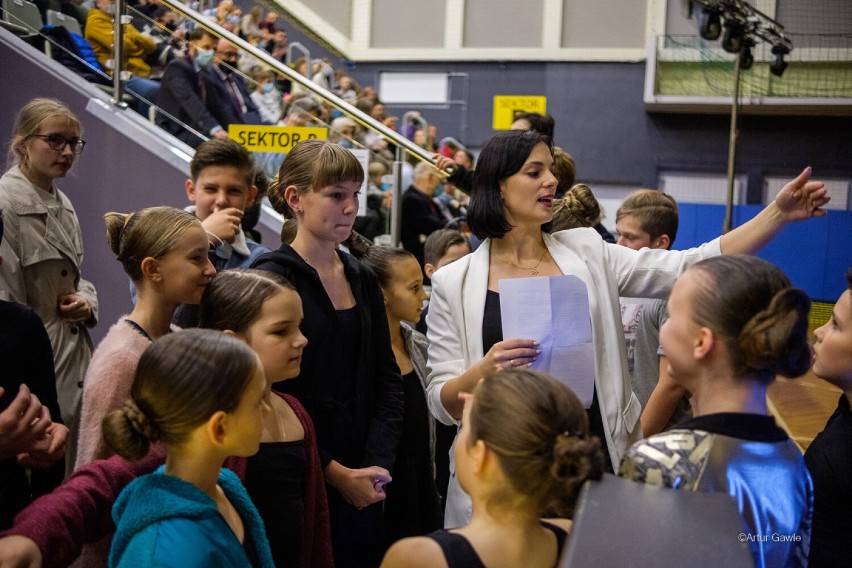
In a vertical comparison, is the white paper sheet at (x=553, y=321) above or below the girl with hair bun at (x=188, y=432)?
above

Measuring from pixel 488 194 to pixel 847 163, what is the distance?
43.6 feet

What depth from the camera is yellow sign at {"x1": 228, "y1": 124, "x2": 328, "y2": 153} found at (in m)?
4.79

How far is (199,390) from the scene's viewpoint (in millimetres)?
1529

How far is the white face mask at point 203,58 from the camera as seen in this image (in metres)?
5.25

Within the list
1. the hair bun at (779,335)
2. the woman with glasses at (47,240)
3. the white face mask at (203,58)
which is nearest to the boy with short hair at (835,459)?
the hair bun at (779,335)

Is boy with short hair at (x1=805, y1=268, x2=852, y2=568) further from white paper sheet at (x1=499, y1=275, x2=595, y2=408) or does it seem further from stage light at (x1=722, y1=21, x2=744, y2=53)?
stage light at (x1=722, y1=21, x2=744, y2=53)

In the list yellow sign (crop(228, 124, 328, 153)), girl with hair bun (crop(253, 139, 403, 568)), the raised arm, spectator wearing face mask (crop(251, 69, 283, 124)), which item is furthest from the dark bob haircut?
spectator wearing face mask (crop(251, 69, 283, 124))

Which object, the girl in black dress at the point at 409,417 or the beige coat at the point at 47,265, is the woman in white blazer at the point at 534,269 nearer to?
the girl in black dress at the point at 409,417

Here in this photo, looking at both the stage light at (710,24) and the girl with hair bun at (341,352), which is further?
the stage light at (710,24)

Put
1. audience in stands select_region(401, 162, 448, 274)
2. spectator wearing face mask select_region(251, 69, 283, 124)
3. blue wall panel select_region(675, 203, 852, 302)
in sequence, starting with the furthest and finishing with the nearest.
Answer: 1. blue wall panel select_region(675, 203, 852, 302)
2. audience in stands select_region(401, 162, 448, 274)
3. spectator wearing face mask select_region(251, 69, 283, 124)

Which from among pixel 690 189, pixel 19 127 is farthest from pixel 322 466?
pixel 690 189

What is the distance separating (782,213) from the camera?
84.2 inches

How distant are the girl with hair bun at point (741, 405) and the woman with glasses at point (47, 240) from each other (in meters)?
2.34

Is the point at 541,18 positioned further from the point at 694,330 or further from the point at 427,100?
the point at 694,330
